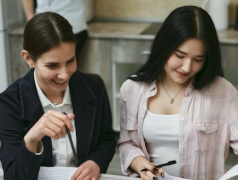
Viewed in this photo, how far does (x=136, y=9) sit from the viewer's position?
3498 mm

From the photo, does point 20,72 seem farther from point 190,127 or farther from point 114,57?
point 190,127

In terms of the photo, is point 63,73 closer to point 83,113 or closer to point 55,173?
point 83,113

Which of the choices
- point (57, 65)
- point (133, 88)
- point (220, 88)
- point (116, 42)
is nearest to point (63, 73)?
point (57, 65)

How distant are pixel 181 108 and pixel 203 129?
0.37 ft

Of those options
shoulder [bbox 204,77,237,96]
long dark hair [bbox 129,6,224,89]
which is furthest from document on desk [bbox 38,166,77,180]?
shoulder [bbox 204,77,237,96]

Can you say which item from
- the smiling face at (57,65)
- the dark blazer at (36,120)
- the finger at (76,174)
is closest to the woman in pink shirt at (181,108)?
the dark blazer at (36,120)

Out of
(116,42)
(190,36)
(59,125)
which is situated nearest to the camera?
(59,125)

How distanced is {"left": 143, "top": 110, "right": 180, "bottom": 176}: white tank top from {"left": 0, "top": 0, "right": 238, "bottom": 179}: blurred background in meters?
1.36

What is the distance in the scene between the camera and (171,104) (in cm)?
166

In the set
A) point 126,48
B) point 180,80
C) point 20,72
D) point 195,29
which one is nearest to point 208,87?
point 180,80

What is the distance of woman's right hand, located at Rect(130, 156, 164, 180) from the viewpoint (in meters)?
1.42

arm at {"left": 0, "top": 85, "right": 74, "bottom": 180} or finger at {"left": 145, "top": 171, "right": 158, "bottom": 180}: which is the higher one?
arm at {"left": 0, "top": 85, "right": 74, "bottom": 180}

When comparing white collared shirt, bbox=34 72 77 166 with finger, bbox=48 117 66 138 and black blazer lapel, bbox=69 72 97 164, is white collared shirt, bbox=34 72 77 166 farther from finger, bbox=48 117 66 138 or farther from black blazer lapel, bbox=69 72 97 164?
finger, bbox=48 117 66 138

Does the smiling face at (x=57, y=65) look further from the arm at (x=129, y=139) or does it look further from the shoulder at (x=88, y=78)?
the arm at (x=129, y=139)
